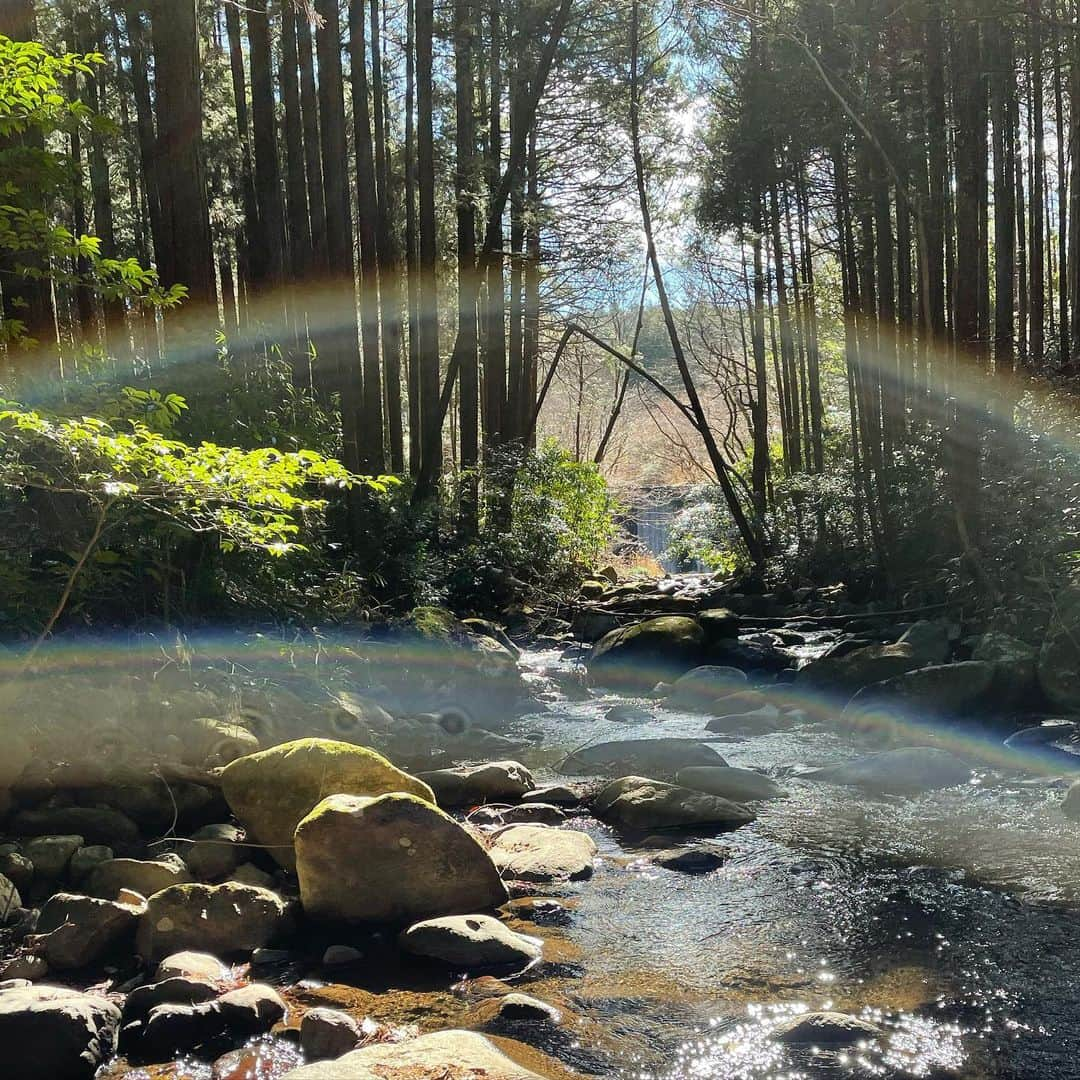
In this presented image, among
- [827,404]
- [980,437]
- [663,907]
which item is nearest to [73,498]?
[663,907]

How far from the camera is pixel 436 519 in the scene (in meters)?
13.6

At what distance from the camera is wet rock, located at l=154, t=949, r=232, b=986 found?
144 inches

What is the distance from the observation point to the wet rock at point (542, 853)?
4.98 meters

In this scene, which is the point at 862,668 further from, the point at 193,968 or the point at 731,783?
the point at 193,968

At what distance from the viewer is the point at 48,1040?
310cm

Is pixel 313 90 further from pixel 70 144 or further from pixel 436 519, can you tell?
pixel 436 519

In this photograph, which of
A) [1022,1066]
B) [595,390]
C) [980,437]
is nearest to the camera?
[1022,1066]

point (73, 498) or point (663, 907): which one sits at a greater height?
point (73, 498)

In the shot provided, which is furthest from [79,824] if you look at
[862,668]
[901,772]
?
[862,668]

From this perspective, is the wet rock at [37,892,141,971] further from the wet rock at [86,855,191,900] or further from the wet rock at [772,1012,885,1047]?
the wet rock at [772,1012,885,1047]

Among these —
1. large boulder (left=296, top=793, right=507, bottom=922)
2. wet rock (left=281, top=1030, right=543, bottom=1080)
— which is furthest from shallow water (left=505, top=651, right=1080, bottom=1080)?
large boulder (left=296, top=793, right=507, bottom=922)

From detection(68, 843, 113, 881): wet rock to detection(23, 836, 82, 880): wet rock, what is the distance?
0.03 m

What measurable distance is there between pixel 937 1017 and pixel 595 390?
2884 cm

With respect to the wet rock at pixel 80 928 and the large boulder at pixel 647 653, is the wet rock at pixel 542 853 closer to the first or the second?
the wet rock at pixel 80 928
